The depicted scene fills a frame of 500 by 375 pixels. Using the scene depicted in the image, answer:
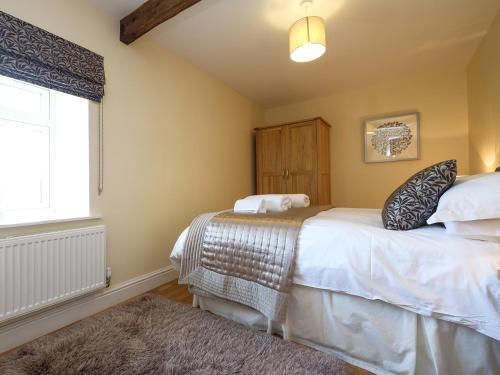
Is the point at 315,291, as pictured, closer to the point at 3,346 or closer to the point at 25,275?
the point at 25,275

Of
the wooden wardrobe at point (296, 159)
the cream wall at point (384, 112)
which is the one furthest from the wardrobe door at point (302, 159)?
the cream wall at point (384, 112)

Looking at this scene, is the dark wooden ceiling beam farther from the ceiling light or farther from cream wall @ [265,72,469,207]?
cream wall @ [265,72,469,207]

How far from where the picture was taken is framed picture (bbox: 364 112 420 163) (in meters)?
3.03

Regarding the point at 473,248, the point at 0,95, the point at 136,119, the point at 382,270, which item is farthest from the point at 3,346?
the point at 473,248

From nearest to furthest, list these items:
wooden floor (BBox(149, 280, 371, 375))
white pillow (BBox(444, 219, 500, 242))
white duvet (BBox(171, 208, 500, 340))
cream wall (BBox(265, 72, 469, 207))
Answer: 1. white duvet (BBox(171, 208, 500, 340))
2. white pillow (BBox(444, 219, 500, 242))
3. wooden floor (BBox(149, 280, 371, 375))
4. cream wall (BBox(265, 72, 469, 207))

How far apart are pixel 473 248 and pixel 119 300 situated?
2.38 metres

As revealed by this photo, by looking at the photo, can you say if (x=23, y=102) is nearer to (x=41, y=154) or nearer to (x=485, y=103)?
(x=41, y=154)

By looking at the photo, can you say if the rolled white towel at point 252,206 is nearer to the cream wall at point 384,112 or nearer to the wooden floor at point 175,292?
the wooden floor at point 175,292

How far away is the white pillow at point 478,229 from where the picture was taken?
1.04 meters

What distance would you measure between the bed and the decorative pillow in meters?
0.07

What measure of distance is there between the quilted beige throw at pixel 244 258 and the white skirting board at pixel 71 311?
700 millimetres

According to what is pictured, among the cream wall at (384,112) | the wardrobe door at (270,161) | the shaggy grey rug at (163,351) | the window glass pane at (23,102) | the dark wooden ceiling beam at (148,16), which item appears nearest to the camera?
the shaggy grey rug at (163,351)

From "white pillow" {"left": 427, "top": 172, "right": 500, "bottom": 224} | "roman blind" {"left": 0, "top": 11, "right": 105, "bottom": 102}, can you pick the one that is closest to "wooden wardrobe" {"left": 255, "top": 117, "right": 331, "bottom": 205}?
"white pillow" {"left": 427, "top": 172, "right": 500, "bottom": 224}

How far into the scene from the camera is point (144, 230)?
2.21 m
